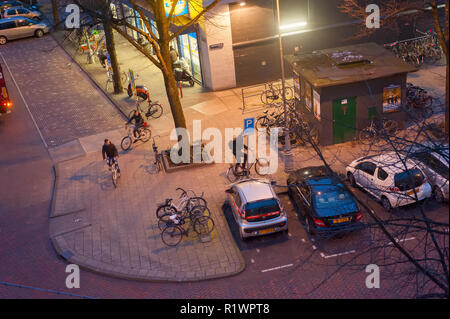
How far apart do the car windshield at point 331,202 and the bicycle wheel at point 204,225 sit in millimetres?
3171

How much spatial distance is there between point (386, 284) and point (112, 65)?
783 inches

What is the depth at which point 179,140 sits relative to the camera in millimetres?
21203

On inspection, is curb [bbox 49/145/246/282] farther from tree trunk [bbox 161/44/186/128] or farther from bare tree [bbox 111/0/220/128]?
bare tree [bbox 111/0/220/128]

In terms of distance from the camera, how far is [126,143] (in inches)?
892

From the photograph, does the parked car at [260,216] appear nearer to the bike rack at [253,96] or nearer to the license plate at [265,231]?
the license plate at [265,231]

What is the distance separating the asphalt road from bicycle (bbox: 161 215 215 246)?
85 centimetres

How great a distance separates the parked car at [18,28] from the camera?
40125 millimetres

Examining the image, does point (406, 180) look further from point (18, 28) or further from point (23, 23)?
point (23, 23)
